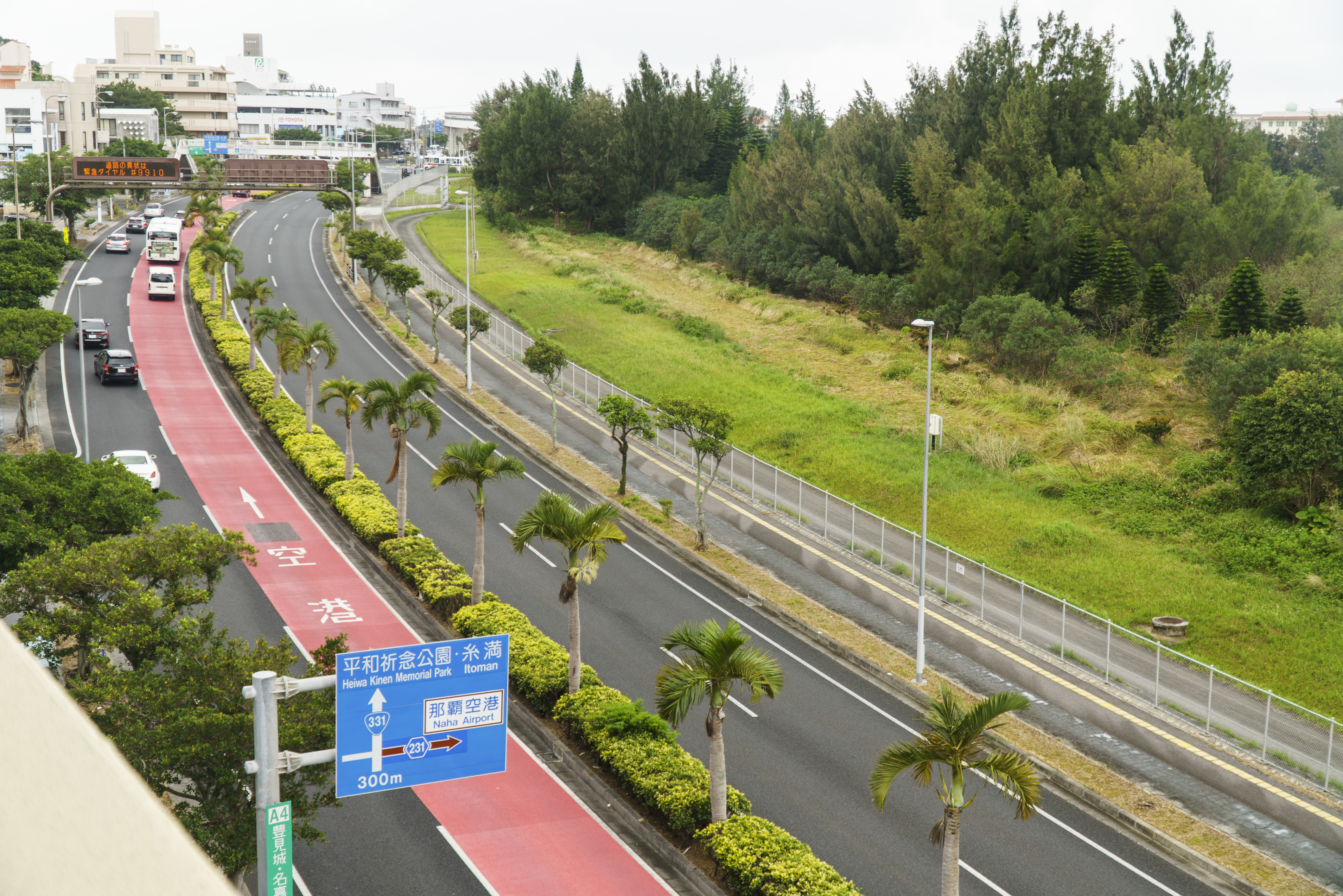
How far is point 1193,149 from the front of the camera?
6244 centimetres

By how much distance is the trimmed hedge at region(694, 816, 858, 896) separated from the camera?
18.5 meters

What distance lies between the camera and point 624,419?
37.7 meters

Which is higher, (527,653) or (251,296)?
(251,296)

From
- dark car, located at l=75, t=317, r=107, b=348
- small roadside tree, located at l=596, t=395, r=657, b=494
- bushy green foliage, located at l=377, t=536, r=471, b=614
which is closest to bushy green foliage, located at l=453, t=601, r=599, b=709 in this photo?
bushy green foliage, located at l=377, t=536, r=471, b=614

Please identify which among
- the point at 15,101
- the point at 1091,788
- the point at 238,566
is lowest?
the point at 1091,788

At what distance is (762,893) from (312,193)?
112232 mm

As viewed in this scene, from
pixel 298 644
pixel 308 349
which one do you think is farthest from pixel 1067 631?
pixel 308 349

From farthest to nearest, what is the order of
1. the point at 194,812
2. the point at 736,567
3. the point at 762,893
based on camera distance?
1. the point at 736,567
2. the point at 762,893
3. the point at 194,812

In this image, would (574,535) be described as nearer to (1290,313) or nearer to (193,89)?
(1290,313)

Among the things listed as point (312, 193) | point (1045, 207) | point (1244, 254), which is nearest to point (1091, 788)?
point (1244, 254)

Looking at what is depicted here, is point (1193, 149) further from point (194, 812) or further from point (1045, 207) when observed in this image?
point (194, 812)

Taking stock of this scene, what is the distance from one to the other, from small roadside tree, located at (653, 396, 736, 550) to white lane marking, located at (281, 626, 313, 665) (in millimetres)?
12954

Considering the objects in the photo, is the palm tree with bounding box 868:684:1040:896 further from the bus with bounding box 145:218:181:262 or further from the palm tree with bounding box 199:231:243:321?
the bus with bounding box 145:218:181:262

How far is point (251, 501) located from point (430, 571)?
29.9 ft
